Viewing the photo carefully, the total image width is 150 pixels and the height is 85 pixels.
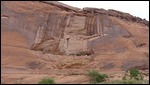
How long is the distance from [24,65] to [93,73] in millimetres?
6952

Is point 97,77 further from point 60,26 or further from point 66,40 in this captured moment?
point 60,26

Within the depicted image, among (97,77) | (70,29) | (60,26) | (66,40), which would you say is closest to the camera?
(97,77)

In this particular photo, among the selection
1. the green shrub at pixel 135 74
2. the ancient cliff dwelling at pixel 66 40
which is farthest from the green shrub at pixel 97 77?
the ancient cliff dwelling at pixel 66 40

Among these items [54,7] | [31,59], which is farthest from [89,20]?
[31,59]

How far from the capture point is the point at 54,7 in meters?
42.7

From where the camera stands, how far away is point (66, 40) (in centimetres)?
4091

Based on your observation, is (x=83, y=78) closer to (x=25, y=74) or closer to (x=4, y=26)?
(x=25, y=74)

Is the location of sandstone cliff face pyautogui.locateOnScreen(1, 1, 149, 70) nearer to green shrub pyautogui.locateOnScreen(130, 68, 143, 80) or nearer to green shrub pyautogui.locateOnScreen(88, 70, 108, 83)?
green shrub pyautogui.locateOnScreen(130, 68, 143, 80)

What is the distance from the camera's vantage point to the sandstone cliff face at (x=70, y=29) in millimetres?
39250

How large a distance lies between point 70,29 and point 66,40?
1.41 meters

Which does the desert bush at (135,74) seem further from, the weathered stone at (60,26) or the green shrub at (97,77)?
the weathered stone at (60,26)

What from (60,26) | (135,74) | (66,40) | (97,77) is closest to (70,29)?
(60,26)

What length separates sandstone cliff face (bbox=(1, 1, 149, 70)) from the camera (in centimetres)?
3925

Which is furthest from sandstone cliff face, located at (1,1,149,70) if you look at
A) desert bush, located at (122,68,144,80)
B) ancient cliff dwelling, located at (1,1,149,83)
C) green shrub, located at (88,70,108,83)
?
green shrub, located at (88,70,108,83)
